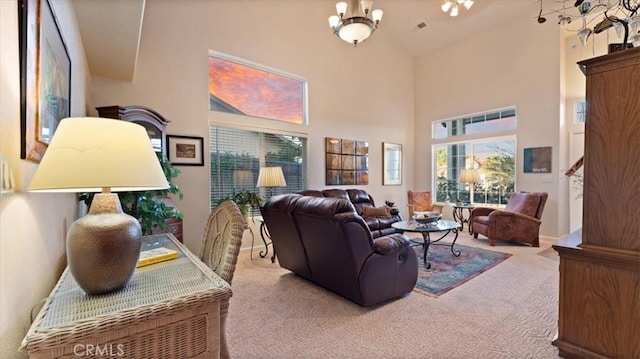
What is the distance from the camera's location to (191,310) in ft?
3.37

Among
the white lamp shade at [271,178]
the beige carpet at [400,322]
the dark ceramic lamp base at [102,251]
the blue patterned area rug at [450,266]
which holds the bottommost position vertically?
the beige carpet at [400,322]

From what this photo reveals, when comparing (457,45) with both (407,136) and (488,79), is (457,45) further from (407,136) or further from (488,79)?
(407,136)

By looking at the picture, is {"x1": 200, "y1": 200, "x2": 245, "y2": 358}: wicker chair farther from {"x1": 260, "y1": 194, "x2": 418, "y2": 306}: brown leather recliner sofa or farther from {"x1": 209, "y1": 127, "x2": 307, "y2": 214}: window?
{"x1": 209, "y1": 127, "x2": 307, "y2": 214}: window

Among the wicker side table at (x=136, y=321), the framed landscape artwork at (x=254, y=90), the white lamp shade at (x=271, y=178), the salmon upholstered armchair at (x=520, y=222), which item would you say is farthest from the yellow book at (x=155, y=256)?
the salmon upholstered armchair at (x=520, y=222)

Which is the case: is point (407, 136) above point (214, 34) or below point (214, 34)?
below

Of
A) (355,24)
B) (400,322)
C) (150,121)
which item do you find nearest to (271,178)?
(150,121)

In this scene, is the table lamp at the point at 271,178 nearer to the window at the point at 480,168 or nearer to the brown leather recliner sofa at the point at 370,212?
the brown leather recliner sofa at the point at 370,212

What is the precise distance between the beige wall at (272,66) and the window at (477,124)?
810mm

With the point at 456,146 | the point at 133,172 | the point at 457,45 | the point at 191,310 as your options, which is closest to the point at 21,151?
the point at 133,172

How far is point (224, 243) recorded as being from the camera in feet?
5.20

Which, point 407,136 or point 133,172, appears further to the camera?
point 407,136

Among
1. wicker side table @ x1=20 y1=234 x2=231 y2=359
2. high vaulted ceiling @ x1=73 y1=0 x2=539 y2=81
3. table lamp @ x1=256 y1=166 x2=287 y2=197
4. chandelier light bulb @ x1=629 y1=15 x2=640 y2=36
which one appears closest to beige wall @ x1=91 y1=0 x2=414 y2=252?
high vaulted ceiling @ x1=73 y1=0 x2=539 y2=81

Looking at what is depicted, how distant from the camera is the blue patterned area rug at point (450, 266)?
3.07 m

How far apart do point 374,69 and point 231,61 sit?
11.4ft
